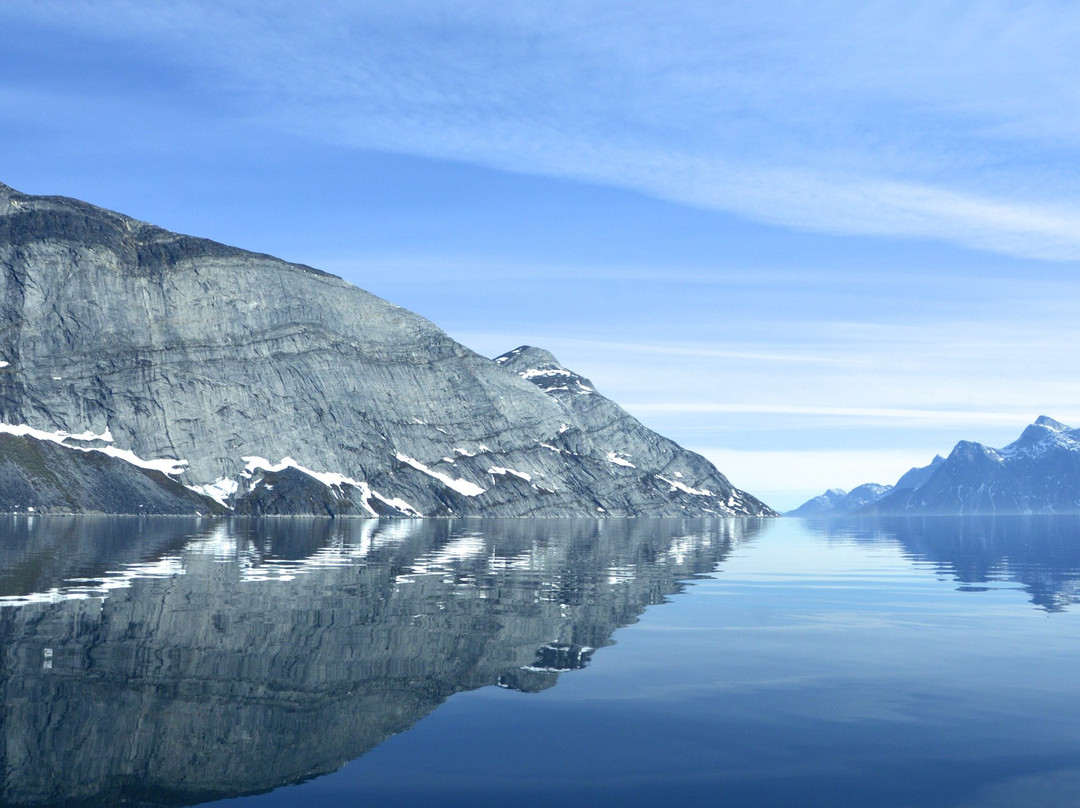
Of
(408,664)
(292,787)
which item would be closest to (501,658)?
(408,664)

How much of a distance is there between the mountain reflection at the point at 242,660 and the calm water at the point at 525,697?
0.09 meters

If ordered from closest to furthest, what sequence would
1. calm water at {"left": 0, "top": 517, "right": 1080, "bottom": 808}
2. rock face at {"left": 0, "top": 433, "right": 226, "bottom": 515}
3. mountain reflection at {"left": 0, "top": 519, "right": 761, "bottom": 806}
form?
calm water at {"left": 0, "top": 517, "right": 1080, "bottom": 808} < mountain reflection at {"left": 0, "top": 519, "right": 761, "bottom": 806} < rock face at {"left": 0, "top": 433, "right": 226, "bottom": 515}

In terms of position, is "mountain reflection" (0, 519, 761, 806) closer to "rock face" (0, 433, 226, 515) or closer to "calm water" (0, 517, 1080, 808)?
"calm water" (0, 517, 1080, 808)

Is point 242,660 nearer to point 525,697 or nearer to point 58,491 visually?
point 525,697

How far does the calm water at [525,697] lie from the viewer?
48.5ft

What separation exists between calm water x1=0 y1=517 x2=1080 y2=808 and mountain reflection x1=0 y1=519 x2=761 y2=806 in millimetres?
87

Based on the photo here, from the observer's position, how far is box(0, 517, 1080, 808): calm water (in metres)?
14.8

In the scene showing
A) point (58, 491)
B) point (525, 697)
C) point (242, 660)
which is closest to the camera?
point (525, 697)

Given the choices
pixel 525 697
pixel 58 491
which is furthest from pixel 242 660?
pixel 58 491

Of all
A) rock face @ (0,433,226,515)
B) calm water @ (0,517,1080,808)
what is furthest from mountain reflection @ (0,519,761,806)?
rock face @ (0,433,226,515)

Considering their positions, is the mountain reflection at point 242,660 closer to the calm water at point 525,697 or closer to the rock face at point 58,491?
the calm water at point 525,697

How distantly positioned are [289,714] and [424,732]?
2.92 m

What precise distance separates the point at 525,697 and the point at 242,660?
7.69 metres

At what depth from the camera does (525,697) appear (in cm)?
2077
